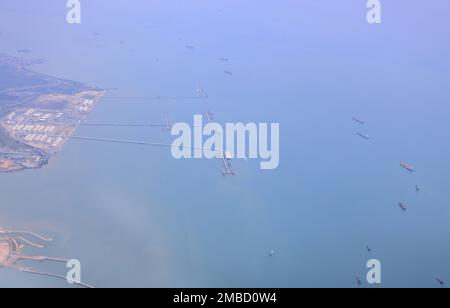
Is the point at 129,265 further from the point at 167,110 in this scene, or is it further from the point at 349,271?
the point at 167,110

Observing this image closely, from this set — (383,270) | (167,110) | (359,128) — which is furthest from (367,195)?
(167,110)

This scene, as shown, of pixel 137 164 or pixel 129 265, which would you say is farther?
pixel 137 164

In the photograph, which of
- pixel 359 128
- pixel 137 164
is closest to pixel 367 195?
pixel 359 128

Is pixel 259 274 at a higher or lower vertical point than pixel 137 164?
lower
